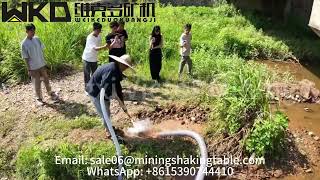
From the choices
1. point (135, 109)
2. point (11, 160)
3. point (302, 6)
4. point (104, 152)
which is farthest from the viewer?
point (302, 6)

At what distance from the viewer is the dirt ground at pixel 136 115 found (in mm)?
7354

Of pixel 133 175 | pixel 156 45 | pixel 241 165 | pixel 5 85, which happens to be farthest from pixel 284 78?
pixel 5 85

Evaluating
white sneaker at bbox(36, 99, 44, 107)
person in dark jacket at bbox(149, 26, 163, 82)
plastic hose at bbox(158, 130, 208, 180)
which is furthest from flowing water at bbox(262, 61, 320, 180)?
white sneaker at bbox(36, 99, 44, 107)

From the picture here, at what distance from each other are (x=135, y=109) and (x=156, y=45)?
1426mm

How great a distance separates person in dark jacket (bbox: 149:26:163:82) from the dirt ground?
0.30 m

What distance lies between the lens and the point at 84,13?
15.3 meters

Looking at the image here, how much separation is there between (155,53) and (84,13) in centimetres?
683

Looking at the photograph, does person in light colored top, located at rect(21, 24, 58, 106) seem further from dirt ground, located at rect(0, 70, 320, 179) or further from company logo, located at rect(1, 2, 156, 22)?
company logo, located at rect(1, 2, 156, 22)

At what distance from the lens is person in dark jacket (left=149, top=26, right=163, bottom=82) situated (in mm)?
8984

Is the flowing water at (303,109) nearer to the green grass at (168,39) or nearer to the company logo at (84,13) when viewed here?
the green grass at (168,39)

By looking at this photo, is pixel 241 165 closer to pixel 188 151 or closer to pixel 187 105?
pixel 188 151

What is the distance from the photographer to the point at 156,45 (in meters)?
9.08

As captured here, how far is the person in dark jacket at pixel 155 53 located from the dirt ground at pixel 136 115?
304 millimetres

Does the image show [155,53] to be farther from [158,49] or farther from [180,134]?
[180,134]
